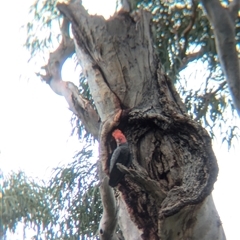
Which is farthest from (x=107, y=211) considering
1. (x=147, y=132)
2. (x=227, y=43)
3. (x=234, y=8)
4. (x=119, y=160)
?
(x=234, y=8)

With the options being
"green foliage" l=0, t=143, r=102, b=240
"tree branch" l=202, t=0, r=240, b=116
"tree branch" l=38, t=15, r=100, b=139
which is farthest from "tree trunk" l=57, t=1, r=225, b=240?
"green foliage" l=0, t=143, r=102, b=240

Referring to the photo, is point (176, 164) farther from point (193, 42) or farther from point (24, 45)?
point (24, 45)

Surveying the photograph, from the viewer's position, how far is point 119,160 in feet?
5.29

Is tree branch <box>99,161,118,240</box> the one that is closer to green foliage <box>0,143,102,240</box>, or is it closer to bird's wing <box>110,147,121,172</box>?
bird's wing <box>110,147,121,172</box>

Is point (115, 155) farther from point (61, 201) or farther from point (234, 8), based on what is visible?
point (61, 201)

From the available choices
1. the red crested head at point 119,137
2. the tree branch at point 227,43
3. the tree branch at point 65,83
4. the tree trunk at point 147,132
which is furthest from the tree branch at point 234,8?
the tree branch at point 65,83

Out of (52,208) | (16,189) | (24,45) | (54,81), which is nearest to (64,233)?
(52,208)

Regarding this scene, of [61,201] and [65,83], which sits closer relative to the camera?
[65,83]

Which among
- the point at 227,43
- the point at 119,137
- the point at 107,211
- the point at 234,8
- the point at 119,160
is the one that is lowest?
the point at 107,211

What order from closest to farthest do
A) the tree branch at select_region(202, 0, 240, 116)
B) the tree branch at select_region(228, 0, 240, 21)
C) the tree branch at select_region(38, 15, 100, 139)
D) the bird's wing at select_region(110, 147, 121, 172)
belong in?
1. the bird's wing at select_region(110, 147, 121, 172)
2. the tree branch at select_region(202, 0, 240, 116)
3. the tree branch at select_region(228, 0, 240, 21)
4. the tree branch at select_region(38, 15, 100, 139)

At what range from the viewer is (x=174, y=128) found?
5.69 ft

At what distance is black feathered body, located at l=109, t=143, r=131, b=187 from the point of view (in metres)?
1.63

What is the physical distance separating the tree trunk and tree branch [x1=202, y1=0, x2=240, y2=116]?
22 centimetres

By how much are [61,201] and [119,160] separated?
225 cm
